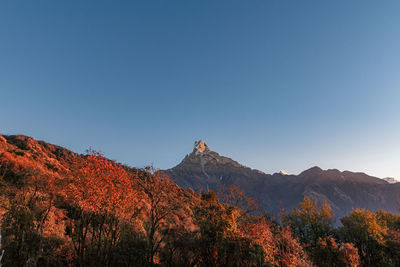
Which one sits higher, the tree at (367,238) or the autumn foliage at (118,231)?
the autumn foliage at (118,231)

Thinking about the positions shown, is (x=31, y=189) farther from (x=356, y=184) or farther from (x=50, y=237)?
(x=356, y=184)

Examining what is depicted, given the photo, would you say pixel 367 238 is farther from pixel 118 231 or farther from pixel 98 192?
pixel 98 192

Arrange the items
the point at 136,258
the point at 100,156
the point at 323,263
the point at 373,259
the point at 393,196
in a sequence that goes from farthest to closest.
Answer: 1. the point at 393,196
2. the point at 373,259
3. the point at 323,263
4. the point at 136,258
5. the point at 100,156

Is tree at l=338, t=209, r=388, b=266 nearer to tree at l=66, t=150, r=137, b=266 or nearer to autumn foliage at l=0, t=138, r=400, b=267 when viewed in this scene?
autumn foliage at l=0, t=138, r=400, b=267

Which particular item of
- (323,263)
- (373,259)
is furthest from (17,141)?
(373,259)

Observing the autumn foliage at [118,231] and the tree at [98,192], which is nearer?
the tree at [98,192]

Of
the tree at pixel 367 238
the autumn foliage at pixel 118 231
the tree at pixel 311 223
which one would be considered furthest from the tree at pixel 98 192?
the tree at pixel 311 223

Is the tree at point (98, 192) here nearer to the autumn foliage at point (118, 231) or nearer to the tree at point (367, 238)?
the autumn foliage at point (118, 231)

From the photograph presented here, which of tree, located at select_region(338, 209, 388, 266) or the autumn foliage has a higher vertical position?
the autumn foliage

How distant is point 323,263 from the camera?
24.4 m

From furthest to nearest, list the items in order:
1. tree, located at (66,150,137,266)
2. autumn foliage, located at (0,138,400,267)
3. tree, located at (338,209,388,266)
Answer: tree, located at (338,209,388,266)
autumn foliage, located at (0,138,400,267)
tree, located at (66,150,137,266)

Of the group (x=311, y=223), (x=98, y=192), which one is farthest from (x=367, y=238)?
(x=98, y=192)

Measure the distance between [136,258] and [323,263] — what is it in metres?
23.0

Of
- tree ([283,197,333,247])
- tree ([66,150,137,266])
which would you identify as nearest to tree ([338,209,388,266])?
tree ([283,197,333,247])
